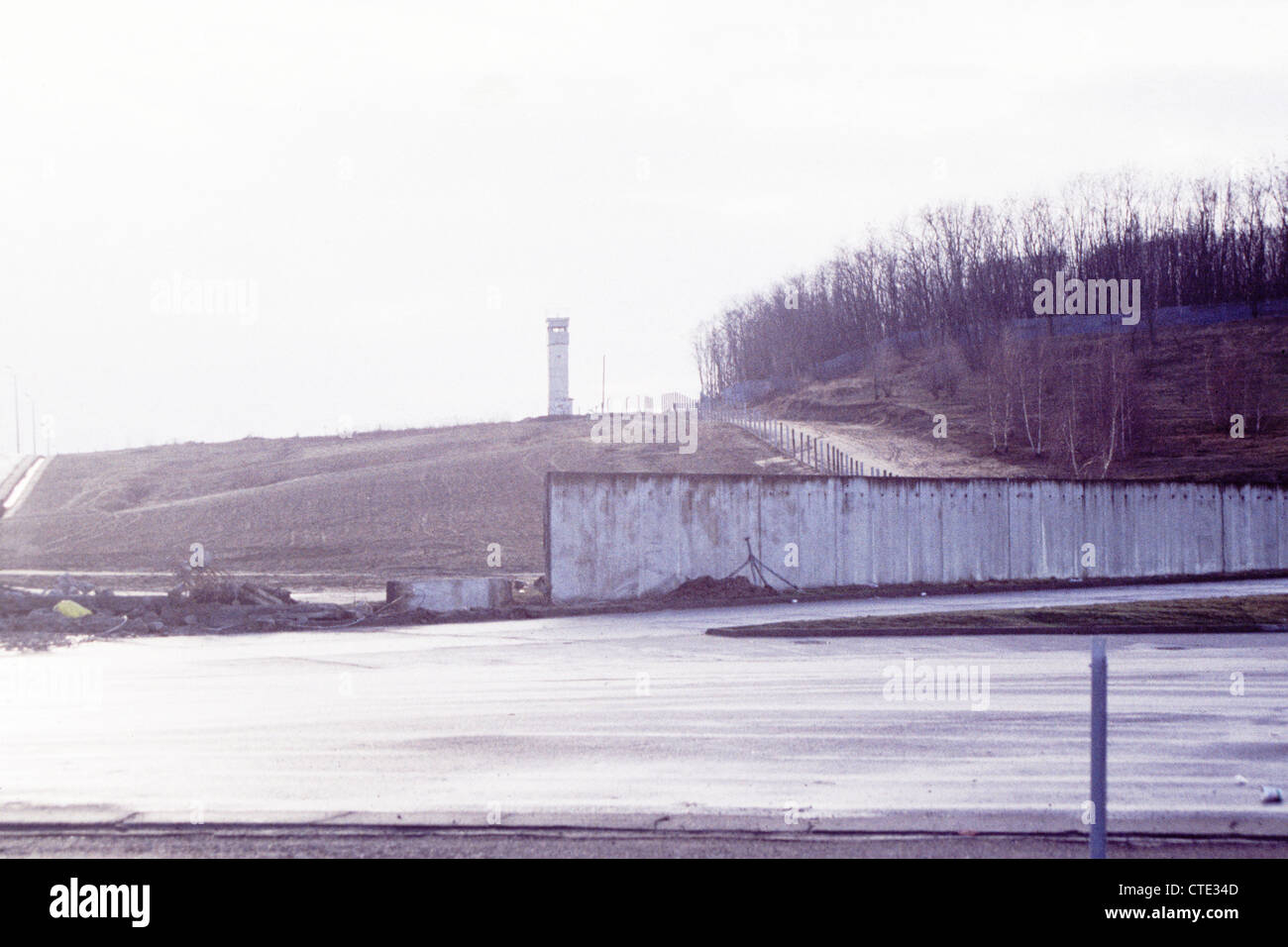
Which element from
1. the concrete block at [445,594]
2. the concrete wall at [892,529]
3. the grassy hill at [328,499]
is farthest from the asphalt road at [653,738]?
the grassy hill at [328,499]

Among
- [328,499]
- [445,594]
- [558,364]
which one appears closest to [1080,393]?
[558,364]

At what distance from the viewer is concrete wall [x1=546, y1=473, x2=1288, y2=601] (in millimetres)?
27141

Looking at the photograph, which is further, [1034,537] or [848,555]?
[1034,537]

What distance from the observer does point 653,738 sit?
10.3m

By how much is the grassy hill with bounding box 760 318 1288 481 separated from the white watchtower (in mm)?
15478

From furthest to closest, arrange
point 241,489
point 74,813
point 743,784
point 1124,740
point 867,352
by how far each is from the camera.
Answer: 1. point 867,352
2. point 241,489
3. point 1124,740
4. point 743,784
5. point 74,813

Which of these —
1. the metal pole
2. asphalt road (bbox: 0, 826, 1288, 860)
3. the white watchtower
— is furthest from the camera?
the white watchtower

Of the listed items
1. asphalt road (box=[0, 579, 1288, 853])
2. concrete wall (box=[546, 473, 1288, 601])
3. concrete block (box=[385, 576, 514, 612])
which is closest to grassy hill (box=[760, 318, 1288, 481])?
concrete wall (box=[546, 473, 1288, 601])

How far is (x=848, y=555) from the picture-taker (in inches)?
1188

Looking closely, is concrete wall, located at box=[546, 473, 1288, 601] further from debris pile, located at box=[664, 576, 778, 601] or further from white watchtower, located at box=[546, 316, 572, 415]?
white watchtower, located at box=[546, 316, 572, 415]

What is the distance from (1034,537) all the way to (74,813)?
29.2 metres

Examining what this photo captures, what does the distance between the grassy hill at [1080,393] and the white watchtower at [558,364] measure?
15.5 m
